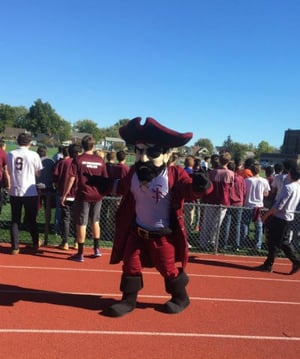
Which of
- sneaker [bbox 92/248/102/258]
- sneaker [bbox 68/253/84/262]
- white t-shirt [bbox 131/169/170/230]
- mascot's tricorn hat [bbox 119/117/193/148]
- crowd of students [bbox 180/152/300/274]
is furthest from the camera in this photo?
crowd of students [bbox 180/152/300/274]

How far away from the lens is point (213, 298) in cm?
554

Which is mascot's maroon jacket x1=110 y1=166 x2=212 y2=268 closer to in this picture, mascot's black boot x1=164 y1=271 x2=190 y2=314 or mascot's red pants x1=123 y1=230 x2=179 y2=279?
mascot's red pants x1=123 y1=230 x2=179 y2=279

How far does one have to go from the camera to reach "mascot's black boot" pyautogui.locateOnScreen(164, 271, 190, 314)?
4812 mm

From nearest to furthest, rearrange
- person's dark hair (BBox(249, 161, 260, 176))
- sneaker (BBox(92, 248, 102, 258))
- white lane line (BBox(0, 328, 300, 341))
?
white lane line (BBox(0, 328, 300, 341)), sneaker (BBox(92, 248, 102, 258)), person's dark hair (BBox(249, 161, 260, 176))

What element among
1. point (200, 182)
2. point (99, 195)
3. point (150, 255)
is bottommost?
point (150, 255)

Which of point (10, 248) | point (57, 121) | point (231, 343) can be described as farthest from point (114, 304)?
point (57, 121)

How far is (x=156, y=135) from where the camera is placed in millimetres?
4547

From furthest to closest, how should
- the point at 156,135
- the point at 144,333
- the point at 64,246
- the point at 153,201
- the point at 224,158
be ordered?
the point at 224,158, the point at 64,246, the point at 153,201, the point at 156,135, the point at 144,333

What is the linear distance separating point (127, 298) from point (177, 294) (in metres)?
0.59

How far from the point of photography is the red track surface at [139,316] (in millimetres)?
3932

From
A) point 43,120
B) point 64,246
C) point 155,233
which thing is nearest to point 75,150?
point 64,246

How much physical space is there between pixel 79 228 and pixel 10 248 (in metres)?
1.50

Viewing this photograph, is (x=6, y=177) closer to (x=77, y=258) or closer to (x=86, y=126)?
(x=77, y=258)

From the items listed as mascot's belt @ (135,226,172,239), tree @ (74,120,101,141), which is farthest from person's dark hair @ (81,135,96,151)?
tree @ (74,120,101,141)
